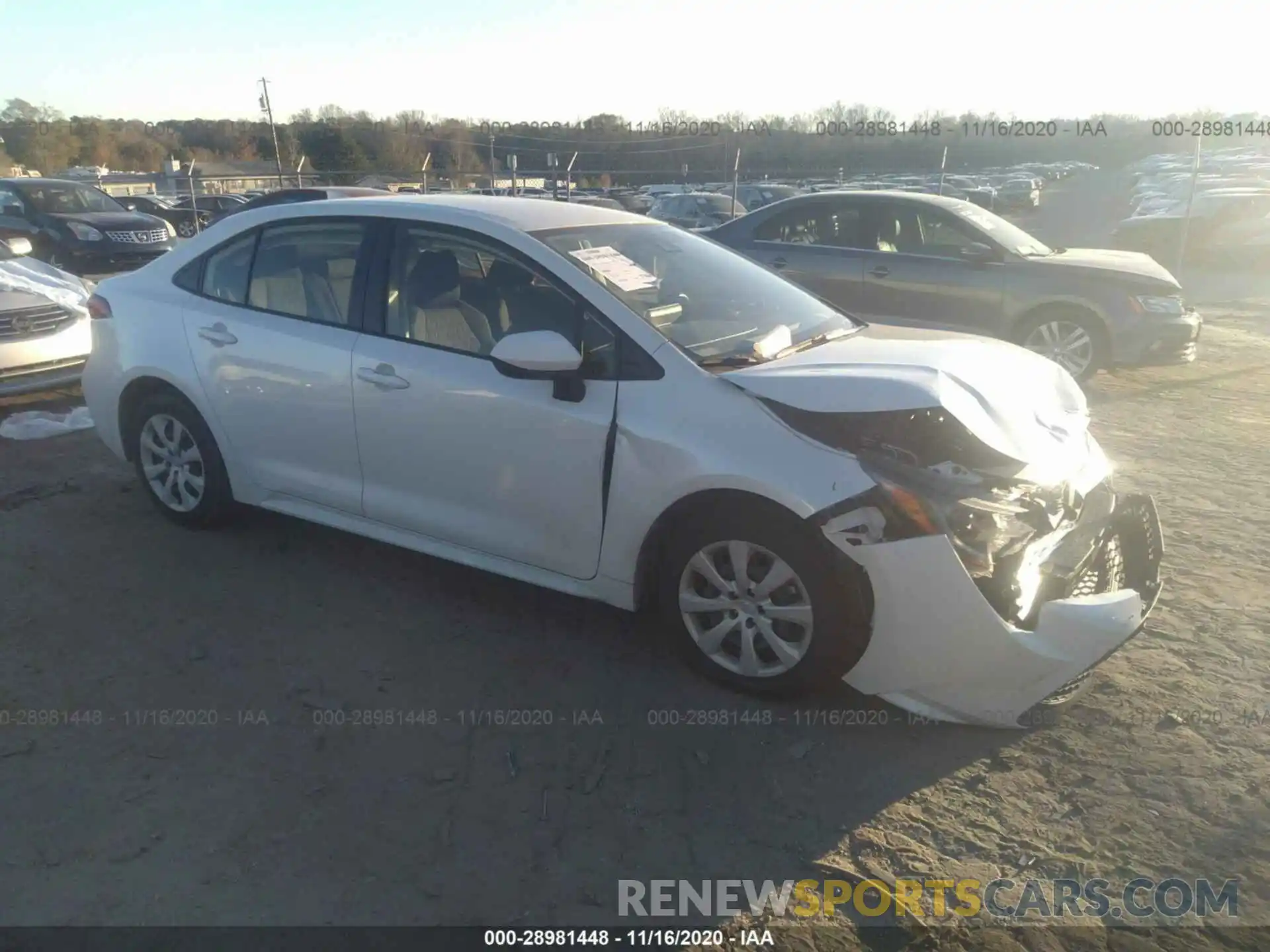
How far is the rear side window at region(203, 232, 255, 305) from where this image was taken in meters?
4.52

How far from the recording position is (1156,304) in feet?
27.0

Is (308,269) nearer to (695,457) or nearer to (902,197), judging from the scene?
(695,457)

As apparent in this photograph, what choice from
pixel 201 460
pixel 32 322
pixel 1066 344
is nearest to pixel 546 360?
pixel 201 460

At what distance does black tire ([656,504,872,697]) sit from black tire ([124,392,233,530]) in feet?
8.08

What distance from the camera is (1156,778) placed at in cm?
302

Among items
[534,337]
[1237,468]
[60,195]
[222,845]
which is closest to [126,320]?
[534,337]

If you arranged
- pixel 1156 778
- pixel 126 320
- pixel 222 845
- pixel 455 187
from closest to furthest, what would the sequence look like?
pixel 222 845 → pixel 1156 778 → pixel 126 320 → pixel 455 187

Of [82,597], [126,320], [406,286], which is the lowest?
[82,597]

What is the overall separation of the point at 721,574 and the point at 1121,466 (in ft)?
13.1

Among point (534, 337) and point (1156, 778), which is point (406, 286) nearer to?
point (534, 337)

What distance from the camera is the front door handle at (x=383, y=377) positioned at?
387 cm

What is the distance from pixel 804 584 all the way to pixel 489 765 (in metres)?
1.18

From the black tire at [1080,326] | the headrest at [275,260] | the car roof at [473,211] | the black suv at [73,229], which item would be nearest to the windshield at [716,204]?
the black suv at [73,229]

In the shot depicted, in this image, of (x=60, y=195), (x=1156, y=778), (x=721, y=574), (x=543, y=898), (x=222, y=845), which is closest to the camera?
(x=543, y=898)
